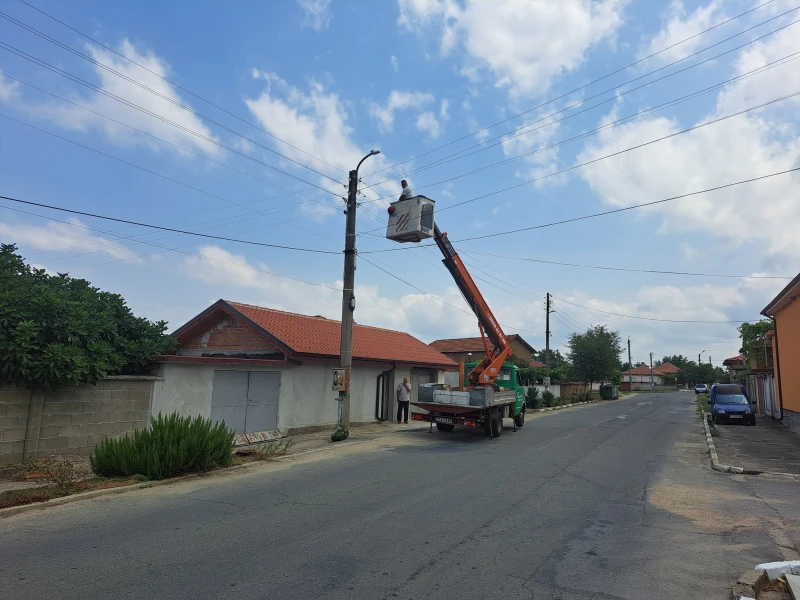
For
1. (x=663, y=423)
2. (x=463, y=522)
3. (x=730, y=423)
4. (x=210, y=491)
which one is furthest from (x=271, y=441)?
(x=730, y=423)

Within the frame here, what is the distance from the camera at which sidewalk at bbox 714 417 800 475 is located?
483 inches

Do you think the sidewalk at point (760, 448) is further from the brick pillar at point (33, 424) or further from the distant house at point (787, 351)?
the brick pillar at point (33, 424)

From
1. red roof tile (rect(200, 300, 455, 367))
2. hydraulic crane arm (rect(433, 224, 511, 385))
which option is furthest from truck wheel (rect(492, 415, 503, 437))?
red roof tile (rect(200, 300, 455, 367))

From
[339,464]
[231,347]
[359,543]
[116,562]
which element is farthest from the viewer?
[231,347]

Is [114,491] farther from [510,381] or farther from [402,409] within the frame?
[510,381]

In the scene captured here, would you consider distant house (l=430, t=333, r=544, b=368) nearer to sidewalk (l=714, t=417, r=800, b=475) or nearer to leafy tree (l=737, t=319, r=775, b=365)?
leafy tree (l=737, t=319, r=775, b=365)

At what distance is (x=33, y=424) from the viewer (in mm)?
10297

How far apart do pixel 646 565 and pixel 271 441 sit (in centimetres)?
1123

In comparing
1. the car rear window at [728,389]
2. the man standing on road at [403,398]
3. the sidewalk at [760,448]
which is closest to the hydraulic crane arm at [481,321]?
the man standing on road at [403,398]

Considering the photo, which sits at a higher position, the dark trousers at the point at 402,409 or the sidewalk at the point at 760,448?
the dark trousers at the point at 402,409

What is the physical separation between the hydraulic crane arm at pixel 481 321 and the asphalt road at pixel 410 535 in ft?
21.7

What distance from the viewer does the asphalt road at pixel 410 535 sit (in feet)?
15.2

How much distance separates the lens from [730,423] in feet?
77.5

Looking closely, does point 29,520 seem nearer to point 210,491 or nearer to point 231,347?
point 210,491
